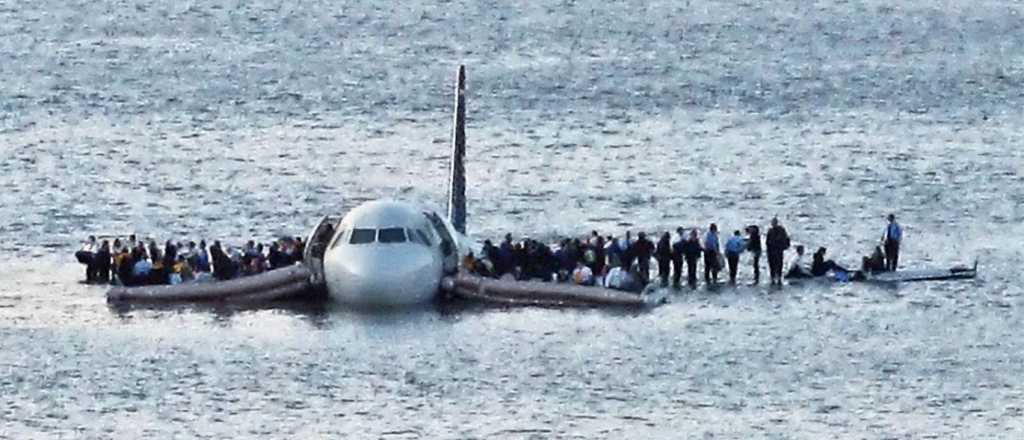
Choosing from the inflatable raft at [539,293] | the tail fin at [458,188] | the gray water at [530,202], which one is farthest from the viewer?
the tail fin at [458,188]

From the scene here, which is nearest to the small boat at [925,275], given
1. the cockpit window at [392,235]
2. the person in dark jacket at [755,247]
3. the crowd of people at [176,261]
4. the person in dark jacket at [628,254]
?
the person in dark jacket at [755,247]

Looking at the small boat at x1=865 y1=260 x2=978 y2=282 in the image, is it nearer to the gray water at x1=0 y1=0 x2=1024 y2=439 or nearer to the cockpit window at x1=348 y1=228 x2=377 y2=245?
the gray water at x1=0 y1=0 x2=1024 y2=439

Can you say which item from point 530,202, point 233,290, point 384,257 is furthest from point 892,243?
point 530,202

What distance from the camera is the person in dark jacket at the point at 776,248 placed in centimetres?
8269

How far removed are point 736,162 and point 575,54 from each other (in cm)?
5825

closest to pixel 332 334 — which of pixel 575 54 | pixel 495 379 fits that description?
pixel 495 379

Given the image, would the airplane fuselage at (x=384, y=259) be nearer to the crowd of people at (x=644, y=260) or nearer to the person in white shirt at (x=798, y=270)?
the crowd of people at (x=644, y=260)

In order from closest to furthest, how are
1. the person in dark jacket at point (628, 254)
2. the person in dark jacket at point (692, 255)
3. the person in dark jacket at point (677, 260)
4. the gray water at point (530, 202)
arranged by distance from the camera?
the gray water at point (530, 202) → the person in dark jacket at point (628, 254) → the person in dark jacket at point (692, 255) → the person in dark jacket at point (677, 260)

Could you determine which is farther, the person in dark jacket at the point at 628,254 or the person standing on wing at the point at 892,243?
the person standing on wing at the point at 892,243

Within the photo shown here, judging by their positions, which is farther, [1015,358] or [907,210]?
[907,210]

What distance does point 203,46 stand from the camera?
602 feet

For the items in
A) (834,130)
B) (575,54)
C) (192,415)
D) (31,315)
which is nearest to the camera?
(192,415)

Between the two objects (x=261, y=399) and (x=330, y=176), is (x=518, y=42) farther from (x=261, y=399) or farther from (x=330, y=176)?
(x=261, y=399)

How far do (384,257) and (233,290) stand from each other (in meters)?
4.12
